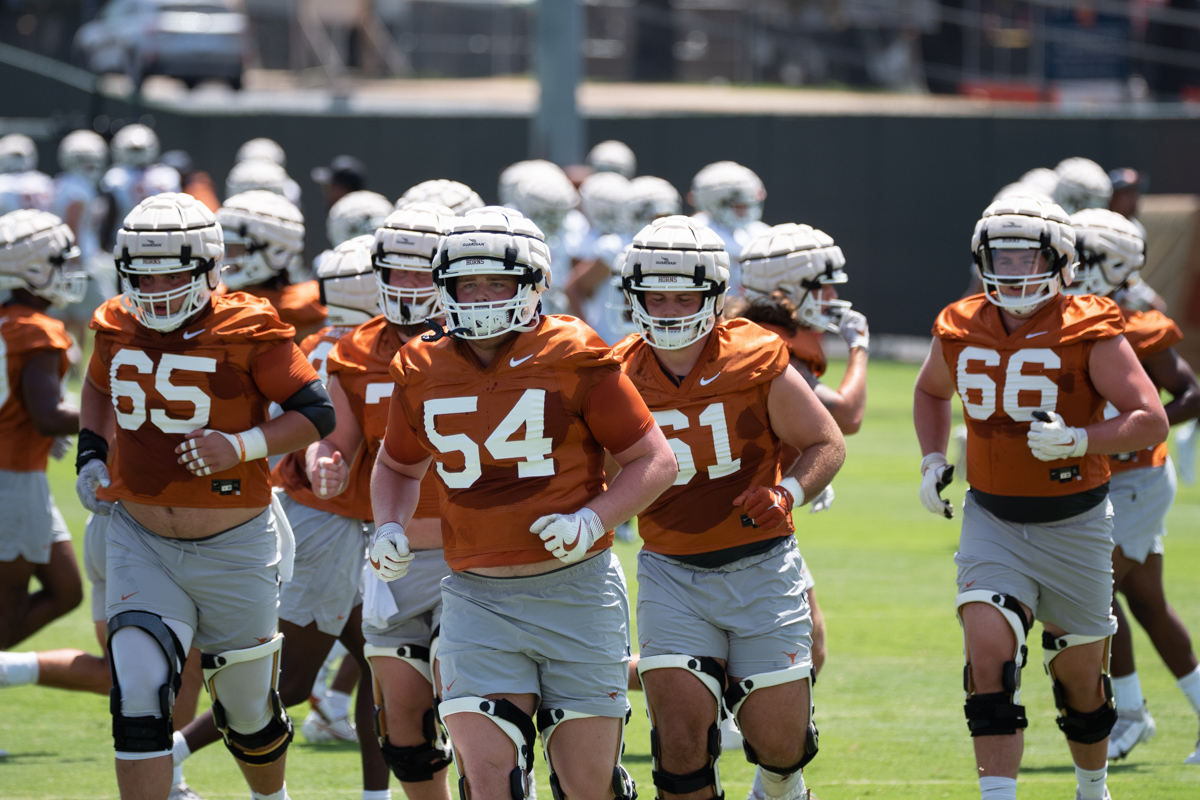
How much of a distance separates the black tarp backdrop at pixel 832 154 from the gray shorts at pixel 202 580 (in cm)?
1660

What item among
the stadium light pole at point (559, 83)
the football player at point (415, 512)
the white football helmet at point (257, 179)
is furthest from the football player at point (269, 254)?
the stadium light pole at point (559, 83)

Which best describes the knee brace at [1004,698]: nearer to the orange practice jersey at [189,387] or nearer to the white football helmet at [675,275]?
the white football helmet at [675,275]

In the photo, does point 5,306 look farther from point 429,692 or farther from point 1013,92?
point 1013,92

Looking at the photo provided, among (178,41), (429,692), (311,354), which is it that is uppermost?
(178,41)

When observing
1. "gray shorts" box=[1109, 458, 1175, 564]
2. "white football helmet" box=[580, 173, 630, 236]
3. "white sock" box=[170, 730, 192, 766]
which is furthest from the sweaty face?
"white football helmet" box=[580, 173, 630, 236]

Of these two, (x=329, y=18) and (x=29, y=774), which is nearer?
(x=29, y=774)

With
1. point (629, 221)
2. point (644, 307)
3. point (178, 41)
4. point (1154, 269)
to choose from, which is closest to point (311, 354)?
point (644, 307)

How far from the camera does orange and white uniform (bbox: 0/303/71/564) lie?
6457 millimetres

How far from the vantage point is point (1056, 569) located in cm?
564

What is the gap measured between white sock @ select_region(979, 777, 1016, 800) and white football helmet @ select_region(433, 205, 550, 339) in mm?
2192

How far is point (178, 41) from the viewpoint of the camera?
90.0 feet

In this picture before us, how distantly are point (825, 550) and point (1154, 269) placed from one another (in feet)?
32.9

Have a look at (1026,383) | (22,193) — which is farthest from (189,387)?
(22,193)

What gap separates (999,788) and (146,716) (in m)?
2.75
